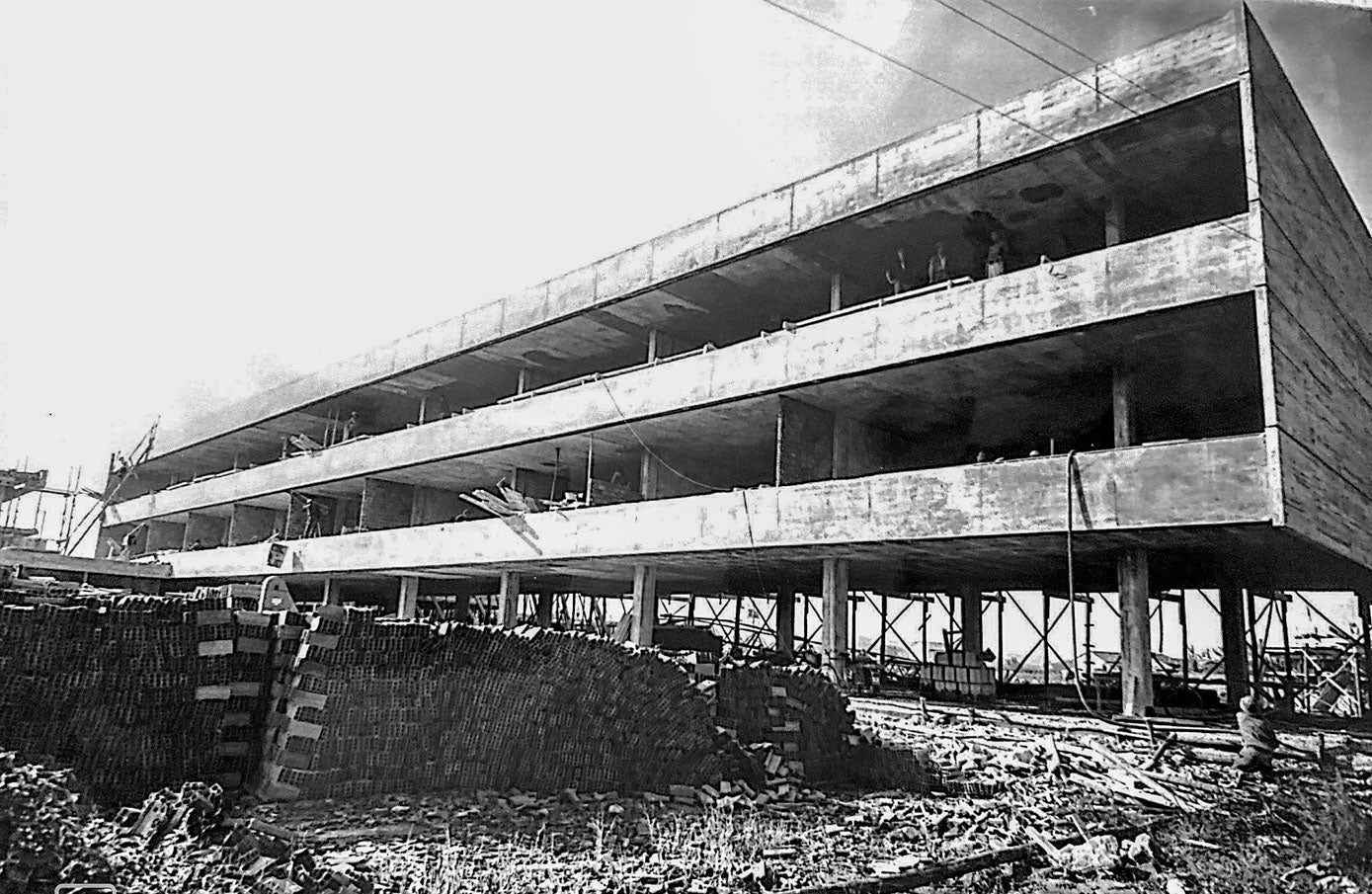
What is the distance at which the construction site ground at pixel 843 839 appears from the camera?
6191 mm

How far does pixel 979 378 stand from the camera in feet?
53.0

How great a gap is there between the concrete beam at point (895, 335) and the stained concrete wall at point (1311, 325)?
94 centimetres

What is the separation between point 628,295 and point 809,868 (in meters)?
15.5

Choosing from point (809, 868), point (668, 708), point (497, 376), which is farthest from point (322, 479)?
point (809, 868)

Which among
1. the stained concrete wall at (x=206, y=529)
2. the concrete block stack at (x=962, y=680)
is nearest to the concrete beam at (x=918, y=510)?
the concrete block stack at (x=962, y=680)

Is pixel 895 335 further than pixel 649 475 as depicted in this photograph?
No

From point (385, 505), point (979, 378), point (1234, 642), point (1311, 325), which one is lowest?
point (1234, 642)

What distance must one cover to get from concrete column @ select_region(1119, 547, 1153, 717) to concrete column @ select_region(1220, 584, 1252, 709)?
23.5 ft

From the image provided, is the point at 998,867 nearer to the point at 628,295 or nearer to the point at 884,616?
the point at 628,295

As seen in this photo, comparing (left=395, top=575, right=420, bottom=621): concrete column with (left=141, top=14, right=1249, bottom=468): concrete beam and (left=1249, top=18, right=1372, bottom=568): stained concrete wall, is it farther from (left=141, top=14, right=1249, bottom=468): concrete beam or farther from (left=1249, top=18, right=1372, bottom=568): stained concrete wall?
(left=1249, top=18, right=1372, bottom=568): stained concrete wall

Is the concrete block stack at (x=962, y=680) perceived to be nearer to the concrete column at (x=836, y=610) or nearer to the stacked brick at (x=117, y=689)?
the concrete column at (x=836, y=610)

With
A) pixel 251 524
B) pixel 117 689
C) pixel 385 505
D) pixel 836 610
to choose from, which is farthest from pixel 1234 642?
pixel 251 524

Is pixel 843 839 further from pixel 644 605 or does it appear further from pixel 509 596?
pixel 509 596

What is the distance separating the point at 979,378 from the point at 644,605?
8.67 meters
